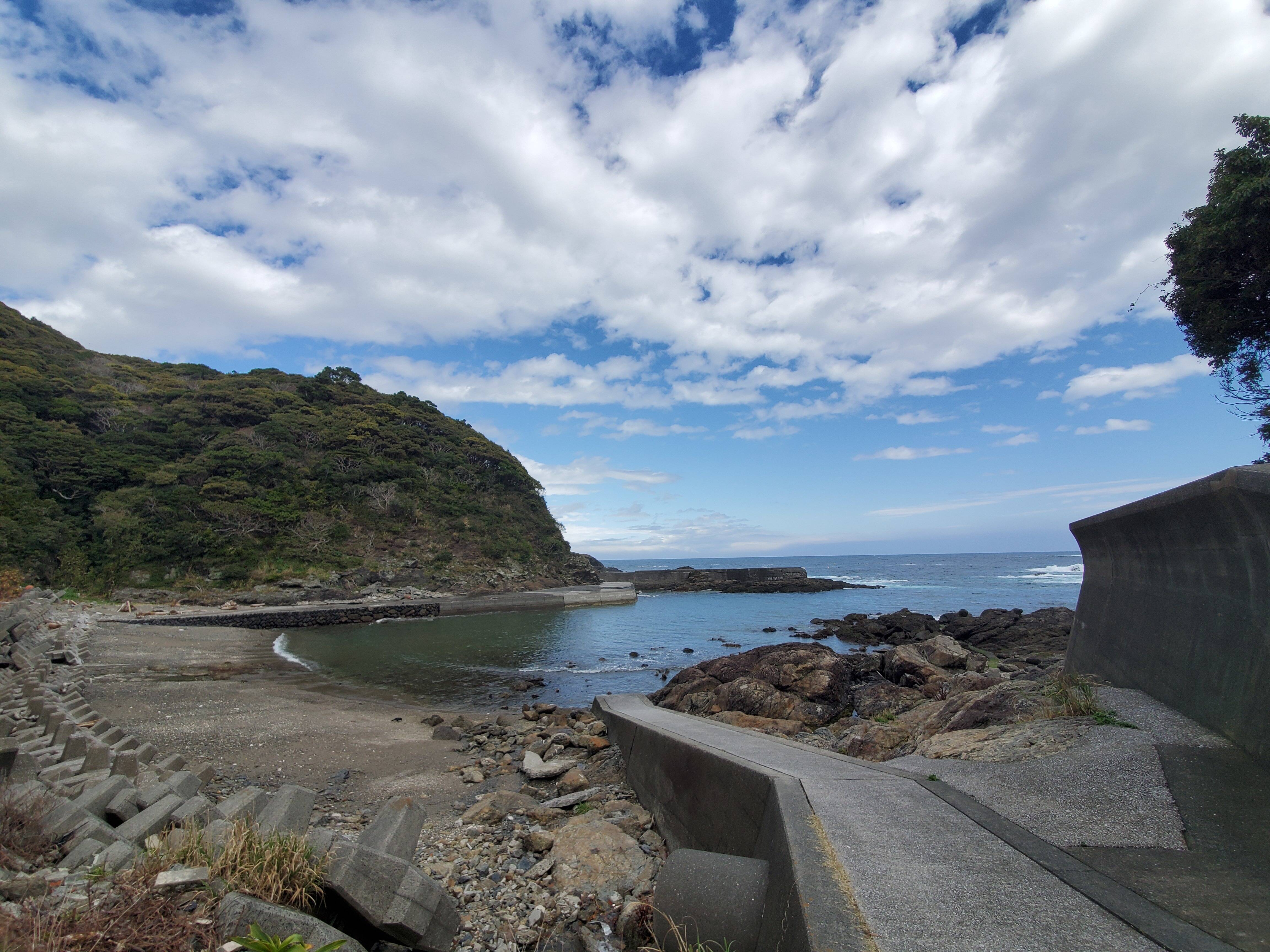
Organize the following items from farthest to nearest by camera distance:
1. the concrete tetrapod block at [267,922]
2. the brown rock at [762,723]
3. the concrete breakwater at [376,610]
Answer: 1. the concrete breakwater at [376,610]
2. the brown rock at [762,723]
3. the concrete tetrapod block at [267,922]

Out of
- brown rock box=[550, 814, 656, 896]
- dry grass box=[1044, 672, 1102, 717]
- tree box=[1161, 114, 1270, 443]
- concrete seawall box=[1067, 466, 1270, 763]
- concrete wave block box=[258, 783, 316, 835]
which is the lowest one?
brown rock box=[550, 814, 656, 896]

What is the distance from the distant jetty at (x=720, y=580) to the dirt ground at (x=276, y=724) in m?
48.5

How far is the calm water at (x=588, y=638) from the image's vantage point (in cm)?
1692

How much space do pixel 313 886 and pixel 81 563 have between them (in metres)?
41.0

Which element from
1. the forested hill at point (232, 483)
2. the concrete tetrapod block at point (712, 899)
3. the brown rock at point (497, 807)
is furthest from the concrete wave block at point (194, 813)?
the forested hill at point (232, 483)

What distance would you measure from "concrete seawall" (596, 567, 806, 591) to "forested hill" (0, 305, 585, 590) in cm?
689

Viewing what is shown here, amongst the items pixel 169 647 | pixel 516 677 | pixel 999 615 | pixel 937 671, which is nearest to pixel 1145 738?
pixel 937 671

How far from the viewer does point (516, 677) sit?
57.0ft

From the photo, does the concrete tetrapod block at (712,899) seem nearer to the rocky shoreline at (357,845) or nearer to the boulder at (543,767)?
the rocky shoreline at (357,845)

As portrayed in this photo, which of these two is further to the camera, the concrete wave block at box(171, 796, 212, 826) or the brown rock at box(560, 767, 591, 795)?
the brown rock at box(560, 767, 591, 795)

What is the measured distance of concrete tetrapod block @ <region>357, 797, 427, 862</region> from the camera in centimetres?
356

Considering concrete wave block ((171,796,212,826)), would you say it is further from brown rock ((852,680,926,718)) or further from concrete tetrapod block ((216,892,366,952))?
brown rock ((852,680,926,718))

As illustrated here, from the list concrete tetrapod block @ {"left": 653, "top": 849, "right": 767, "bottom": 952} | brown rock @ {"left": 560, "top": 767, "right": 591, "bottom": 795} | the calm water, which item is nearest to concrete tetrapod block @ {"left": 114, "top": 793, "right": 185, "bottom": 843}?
concrete tetrapod block @ {"left": 653, "top": 849, "right": 767, "bottom": 952}

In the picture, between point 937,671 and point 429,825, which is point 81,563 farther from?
point 937,671
